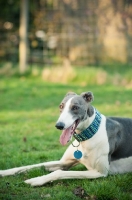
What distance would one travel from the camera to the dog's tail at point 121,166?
5611mm

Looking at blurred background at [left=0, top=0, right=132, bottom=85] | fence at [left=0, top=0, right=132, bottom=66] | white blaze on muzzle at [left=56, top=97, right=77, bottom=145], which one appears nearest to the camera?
white blaze on muzzle at [left=56, top=97, right=77, bottom=145]

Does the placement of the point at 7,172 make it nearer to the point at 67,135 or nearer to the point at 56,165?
the point at 56,165

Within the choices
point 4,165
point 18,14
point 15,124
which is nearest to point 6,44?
point 18,14

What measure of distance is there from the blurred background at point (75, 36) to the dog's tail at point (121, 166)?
1202cm

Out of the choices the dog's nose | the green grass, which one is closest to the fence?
the green grass

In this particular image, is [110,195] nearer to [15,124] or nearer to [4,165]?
[4,165]

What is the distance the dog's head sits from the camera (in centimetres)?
505

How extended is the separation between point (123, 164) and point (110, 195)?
35.3 inches

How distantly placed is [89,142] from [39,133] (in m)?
3.07

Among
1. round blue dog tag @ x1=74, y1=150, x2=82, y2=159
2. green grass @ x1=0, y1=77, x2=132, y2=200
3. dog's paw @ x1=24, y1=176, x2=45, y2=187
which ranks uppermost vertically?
round blue dog tag @ x1=74, y1=150, x2=82, y2=159

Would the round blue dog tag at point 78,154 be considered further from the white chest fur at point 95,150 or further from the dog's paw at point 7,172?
the dog's paw at point 7,172

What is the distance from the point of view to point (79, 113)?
5.19m

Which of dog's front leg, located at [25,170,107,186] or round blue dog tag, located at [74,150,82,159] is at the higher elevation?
round blue dog tag, located at [74,150,82,159]

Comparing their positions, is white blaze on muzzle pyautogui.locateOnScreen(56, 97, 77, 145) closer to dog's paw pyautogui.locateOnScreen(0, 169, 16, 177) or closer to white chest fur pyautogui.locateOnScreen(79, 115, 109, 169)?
white chest fur pyautogui.locateOnScreen(79, 115, 109, 169)
